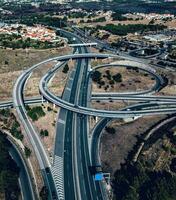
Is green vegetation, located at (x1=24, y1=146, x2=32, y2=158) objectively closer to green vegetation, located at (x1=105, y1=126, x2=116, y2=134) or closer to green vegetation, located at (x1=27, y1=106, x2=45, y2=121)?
green vegetation, located at (x1=27, y1=106, x2=45, y2=121)

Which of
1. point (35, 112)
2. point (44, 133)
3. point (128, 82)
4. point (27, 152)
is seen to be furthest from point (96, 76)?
point (27, 152)

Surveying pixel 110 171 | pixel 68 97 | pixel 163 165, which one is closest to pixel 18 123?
pixel 68 97

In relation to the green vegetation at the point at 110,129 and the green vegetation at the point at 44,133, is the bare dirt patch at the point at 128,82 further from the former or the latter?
the green vegetation at the point at 44,133

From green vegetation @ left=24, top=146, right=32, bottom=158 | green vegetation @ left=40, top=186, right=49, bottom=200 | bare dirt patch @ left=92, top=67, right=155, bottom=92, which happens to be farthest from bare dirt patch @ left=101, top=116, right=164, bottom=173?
bare dirt patch @ left=92, top=67, right=155, bottom=92

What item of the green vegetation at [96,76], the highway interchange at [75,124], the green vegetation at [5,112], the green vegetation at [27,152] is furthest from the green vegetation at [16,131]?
the green vegetation at [96,76]

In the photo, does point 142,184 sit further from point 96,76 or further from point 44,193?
point 96,76

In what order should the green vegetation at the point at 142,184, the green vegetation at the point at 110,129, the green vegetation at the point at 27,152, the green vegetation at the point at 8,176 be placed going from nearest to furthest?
the green vegetation at the point at 142,184 → the green vegetation at the point at 8,176 → the green vegetation at the point at 27,152 → the green vegetation at the point at 110,129
